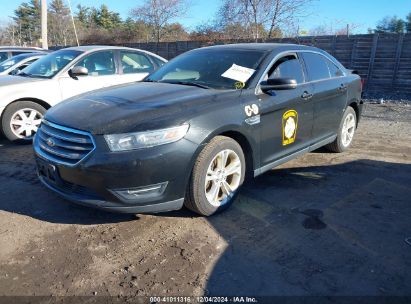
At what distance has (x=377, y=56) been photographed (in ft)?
43.0

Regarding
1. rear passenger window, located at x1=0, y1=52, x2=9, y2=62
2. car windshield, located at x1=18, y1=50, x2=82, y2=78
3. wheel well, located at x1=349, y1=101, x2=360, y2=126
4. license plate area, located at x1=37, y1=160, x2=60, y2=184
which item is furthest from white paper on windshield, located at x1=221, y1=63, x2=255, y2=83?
rear passenger window, located at x1=0, y1=52, x2=9, y2=62

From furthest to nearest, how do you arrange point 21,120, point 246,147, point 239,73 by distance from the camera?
point 21,120 → point 239,73 → point 246,147

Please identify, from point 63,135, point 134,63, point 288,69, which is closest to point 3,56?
point 134,63

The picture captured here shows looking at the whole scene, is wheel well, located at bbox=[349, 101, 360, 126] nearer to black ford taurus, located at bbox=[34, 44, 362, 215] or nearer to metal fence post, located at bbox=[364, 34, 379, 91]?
black ford taurus, located at bbox=[34, 44, 362, 215]

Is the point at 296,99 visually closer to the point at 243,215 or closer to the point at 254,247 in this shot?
the point at 243,215

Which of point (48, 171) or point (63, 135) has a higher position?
point (63, 135)

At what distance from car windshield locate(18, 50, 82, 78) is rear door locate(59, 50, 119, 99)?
19 centimetres

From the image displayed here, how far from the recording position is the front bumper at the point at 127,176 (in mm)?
3027

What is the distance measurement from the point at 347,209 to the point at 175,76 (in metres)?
2.40

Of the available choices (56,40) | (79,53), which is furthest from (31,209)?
(56,40)

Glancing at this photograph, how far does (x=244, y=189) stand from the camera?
4.36 meters

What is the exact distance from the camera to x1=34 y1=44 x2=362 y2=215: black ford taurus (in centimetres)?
308

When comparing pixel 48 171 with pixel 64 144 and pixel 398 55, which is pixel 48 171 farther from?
pixel 398 55

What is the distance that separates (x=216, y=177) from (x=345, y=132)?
305 cm
